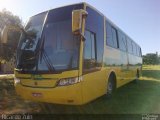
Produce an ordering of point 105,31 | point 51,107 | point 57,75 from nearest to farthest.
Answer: point 57,75, point 51,107, point 105,31

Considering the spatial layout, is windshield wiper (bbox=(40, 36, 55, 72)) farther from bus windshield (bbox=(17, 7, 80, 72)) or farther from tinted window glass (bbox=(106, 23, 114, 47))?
tinted window glass (bbox=(106, 23, 114, 47))

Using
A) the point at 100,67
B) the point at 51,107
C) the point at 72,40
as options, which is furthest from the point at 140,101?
the point at 72,40

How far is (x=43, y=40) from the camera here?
22.6ft

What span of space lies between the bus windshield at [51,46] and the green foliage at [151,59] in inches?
3197

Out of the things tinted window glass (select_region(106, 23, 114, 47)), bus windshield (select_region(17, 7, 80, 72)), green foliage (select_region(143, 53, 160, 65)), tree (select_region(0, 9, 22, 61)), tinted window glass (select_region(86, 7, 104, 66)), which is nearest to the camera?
bus windshield (select_region(17, 7, 80, 72))

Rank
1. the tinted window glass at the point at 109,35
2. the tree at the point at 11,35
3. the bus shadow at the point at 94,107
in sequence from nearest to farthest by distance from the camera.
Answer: the bus shadow at the point at 94,107, the tinted window glass at the point at 109,35, the tree at the point at 11,35

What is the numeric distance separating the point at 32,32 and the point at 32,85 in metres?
1.82

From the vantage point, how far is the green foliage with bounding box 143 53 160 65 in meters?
85.1

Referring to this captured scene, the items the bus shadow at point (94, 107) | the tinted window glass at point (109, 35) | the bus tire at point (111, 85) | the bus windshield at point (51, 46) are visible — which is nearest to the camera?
the bus windshield at point (51, 46)

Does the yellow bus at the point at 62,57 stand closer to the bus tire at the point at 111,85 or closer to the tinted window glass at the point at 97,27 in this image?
the tinted window glass at the point at 97,27

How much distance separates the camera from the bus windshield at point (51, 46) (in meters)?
6.43

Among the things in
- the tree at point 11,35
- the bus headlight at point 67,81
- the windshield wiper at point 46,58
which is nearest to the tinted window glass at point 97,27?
the windshield wiper at point 46,58

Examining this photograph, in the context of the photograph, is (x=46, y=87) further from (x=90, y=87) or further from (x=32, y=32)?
(x=32, y=32)

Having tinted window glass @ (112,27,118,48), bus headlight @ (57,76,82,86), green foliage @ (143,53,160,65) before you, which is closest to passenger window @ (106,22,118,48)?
tinted window glass @ (112,27,118,48)
